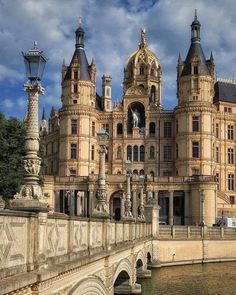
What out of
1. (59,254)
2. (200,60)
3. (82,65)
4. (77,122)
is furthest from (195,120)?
(59,254)

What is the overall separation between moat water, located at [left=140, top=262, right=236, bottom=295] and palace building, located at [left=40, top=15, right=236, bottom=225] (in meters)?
24.5

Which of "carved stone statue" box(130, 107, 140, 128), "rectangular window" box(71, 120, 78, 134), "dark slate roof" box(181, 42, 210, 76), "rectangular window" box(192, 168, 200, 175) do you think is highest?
"dark slate roof" box(181, 42, 210, 76)

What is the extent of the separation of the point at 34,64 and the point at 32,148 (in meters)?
1.74

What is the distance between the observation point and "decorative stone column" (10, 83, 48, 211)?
10.7m

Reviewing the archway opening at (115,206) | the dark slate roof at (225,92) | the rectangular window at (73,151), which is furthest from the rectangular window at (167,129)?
the rectangular window at (73,151)

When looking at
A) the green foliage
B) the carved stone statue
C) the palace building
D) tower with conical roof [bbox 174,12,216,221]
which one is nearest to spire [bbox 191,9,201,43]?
the palace building

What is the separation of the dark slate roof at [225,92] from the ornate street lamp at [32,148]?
81880 mm

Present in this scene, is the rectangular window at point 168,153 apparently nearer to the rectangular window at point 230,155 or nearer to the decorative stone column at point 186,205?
the rectangular window at point 230,155

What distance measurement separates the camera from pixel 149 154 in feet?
284

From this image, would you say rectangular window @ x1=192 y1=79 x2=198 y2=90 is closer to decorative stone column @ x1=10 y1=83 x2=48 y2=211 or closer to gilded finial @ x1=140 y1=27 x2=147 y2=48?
gilded finial @ x1=140 y1=27 x2=147 y2=48

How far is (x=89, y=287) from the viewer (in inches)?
613

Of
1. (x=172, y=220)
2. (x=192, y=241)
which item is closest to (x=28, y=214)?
(x=192, y=241)

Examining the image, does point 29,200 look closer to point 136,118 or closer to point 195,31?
point 136,118

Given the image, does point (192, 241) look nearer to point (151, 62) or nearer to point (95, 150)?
point (95, 150)
